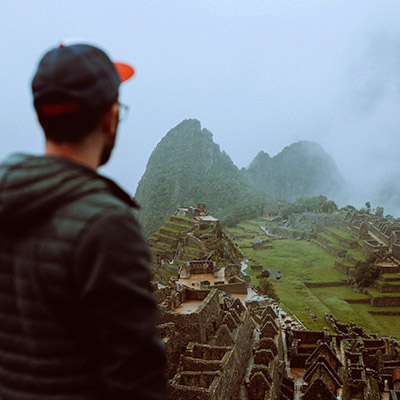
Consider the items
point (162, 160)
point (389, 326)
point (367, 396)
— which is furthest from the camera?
point (162, 160)

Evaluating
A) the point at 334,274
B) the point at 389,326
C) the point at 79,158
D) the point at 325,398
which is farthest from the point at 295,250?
the point at 79,158

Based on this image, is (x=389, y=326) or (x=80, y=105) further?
(x=389, y=326)

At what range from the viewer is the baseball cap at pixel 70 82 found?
1.25 m

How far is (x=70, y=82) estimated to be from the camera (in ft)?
4.09

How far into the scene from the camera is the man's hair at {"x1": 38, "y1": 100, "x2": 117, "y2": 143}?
1.27m

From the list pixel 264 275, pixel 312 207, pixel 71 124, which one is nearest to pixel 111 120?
pixel 71 124

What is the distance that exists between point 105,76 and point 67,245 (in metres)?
0.60

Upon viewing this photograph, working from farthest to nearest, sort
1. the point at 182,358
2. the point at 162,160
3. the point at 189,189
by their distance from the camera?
the point at 162,160 → the point at 189,189 → the point at 182,358

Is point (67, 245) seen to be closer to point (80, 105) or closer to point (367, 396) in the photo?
point (80, 105)

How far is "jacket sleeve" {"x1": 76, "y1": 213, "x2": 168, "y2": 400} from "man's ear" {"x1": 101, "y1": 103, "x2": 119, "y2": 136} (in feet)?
1.32

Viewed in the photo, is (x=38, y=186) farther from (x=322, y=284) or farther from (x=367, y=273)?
(x=322, y=284)

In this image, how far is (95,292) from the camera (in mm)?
1050

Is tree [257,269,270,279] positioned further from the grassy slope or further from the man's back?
the man's back

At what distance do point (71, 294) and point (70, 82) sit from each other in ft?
2.22
